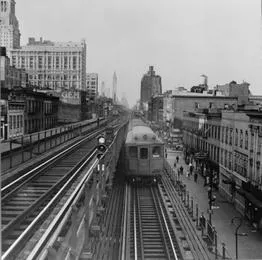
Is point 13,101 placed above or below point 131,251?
above

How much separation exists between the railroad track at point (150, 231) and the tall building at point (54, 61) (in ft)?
8.35

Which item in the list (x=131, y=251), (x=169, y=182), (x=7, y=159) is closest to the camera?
(x=131, y=251)

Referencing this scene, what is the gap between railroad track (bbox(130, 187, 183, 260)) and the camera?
20.0ft

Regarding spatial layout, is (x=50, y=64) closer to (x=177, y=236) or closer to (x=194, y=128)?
(x=177, y=236)

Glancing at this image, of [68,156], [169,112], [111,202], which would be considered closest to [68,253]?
[111,202]

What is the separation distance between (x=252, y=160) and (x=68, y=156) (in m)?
3.95

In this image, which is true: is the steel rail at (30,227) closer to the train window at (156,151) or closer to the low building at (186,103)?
the train window at (156,151)

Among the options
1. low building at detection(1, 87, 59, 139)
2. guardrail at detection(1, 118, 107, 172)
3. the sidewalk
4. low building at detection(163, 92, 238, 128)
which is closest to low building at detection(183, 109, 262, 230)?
the sidewalk

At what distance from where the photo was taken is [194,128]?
18.7 meters

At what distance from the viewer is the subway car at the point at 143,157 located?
1116 centimetres

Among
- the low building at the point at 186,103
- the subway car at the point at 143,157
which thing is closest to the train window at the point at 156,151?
the subway car at the point at 143,157

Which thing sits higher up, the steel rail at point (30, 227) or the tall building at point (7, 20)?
the tall building at point (7, 20)

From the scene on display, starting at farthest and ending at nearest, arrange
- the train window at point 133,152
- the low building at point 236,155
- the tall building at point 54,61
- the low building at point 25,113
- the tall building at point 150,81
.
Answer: the train window at point 133,152 → the low building at point 236,155 → the low building at point 25,113 → the tall building at point 150,81 → the tall building at point 54,61

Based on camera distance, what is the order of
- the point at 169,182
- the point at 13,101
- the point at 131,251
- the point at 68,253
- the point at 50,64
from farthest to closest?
1. the point at 169,182
2. the point at 13,101
3. the point at 131,251
4. the point at 50,64
5. the point at 68,253
